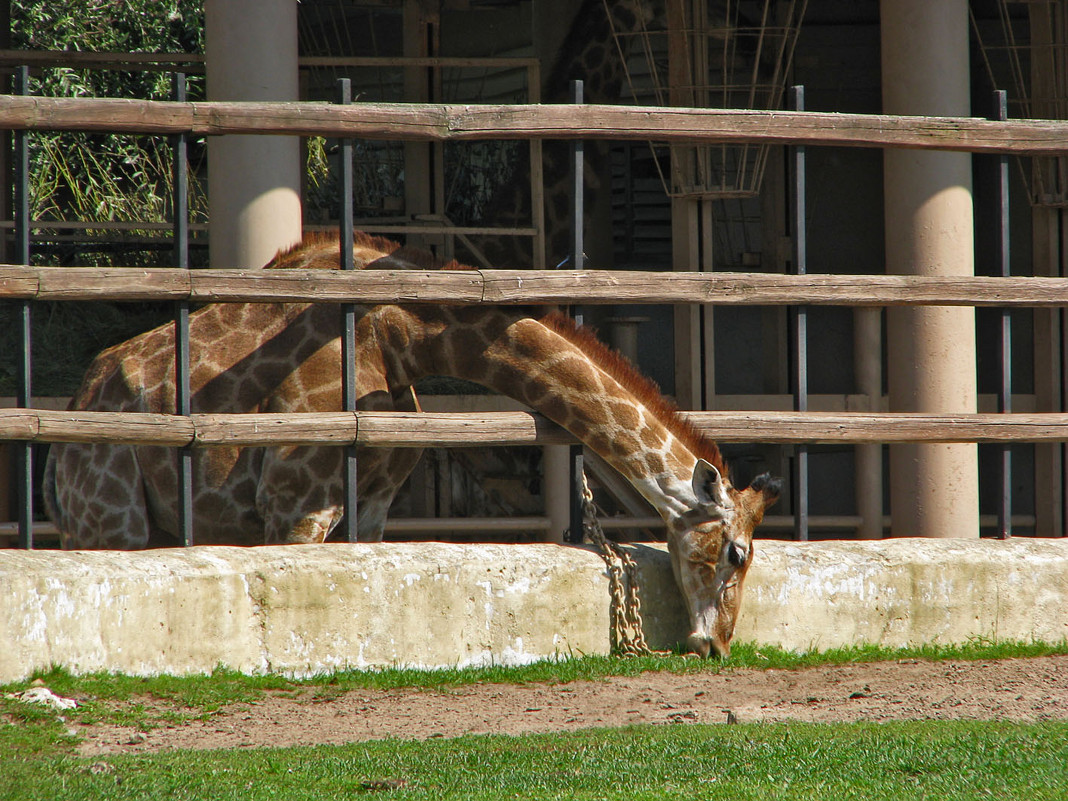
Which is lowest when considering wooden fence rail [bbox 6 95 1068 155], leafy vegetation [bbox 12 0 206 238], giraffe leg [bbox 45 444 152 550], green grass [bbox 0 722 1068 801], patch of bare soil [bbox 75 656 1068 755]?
patch of bare soil [bbox 75 656 1068 755]

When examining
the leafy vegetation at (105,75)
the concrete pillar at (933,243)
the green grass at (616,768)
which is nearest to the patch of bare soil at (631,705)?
the green grass at (616,768)

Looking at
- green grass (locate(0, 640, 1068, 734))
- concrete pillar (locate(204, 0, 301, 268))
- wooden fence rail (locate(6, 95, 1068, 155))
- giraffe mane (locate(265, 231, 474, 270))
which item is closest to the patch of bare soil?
green grass (locate(0, 640, 1068, 734))

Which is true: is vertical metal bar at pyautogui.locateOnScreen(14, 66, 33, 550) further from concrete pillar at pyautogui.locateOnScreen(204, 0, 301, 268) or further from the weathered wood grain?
concrete pillar at pyautogui.locateOnScreen(204, 0, 301, 268)

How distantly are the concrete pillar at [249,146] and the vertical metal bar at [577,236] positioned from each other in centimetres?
230

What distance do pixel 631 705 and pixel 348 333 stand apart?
1935 mm

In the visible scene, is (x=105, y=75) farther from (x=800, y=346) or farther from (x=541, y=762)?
(x=541, y=762)

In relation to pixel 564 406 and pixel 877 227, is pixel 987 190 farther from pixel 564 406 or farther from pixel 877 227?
pixel 564 406

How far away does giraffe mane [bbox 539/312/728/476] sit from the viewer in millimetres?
5691

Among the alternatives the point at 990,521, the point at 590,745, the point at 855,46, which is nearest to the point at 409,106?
the point at 590,745

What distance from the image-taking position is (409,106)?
5.39m

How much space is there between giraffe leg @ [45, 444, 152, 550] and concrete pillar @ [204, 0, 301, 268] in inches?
51.4

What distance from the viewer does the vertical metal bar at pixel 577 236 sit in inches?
214

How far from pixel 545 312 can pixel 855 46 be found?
6874 mm

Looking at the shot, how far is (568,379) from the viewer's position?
5699mm
